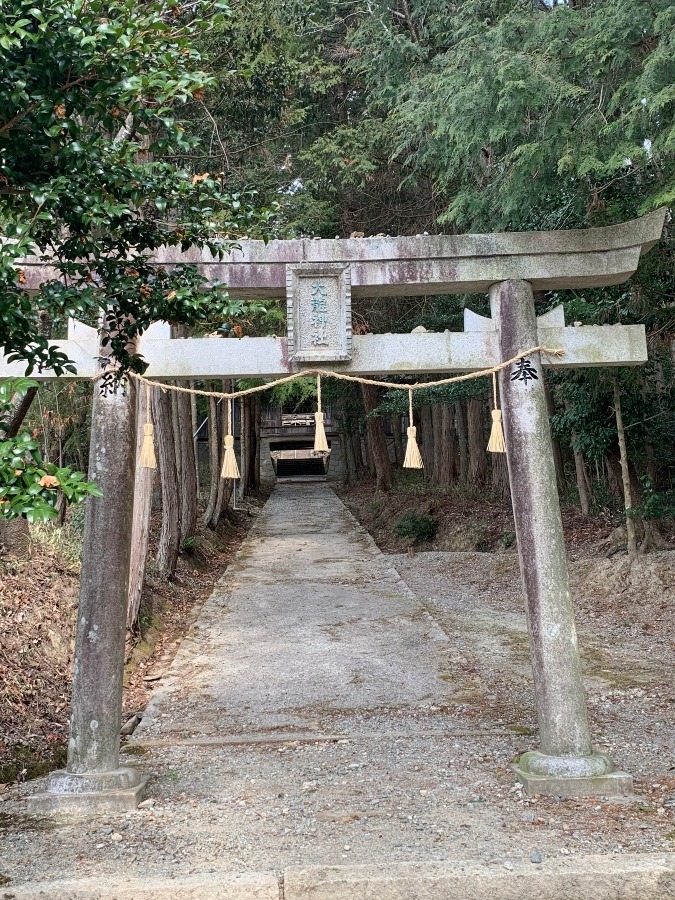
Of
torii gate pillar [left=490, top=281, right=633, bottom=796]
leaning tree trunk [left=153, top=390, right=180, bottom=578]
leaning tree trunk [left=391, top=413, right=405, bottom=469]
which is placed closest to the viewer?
torii gate pillar [left=490, top=281, right=633, bottom=796]

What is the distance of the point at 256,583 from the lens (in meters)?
13.0

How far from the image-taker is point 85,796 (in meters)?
4.65

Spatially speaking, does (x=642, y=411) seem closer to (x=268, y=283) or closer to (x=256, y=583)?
(x=256, y=583)

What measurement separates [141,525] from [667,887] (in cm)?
638

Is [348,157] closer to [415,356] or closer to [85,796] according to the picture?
[415,356]

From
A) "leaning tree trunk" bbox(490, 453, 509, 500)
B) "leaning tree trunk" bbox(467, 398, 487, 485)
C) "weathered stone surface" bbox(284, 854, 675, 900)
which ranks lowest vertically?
"weathered stone surface" bbox(284, 854, 675, 900)

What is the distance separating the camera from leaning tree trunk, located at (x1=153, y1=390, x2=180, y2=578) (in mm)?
11609

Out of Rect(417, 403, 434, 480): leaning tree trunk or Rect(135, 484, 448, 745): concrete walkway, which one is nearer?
Rect(135, 484, 448, 745): concrete walkway

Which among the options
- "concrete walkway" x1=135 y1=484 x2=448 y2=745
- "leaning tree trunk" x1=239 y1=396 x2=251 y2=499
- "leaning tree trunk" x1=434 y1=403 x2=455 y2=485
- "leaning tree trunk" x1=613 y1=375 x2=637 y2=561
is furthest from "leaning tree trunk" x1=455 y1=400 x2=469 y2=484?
"leaning tree trunk" x1=613 y1=375 x2=637 y2=561

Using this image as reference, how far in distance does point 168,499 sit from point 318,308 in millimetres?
7366

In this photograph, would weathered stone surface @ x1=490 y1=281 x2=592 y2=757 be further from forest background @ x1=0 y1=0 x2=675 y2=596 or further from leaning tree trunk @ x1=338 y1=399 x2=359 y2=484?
leaning tree trunk @ x1=338 y1=399 x2=359 y2=484

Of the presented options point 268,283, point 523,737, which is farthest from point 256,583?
point 268,283

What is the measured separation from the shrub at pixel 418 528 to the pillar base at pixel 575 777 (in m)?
11.8

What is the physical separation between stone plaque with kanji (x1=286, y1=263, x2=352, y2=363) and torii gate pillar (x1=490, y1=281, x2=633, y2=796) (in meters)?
1.09
